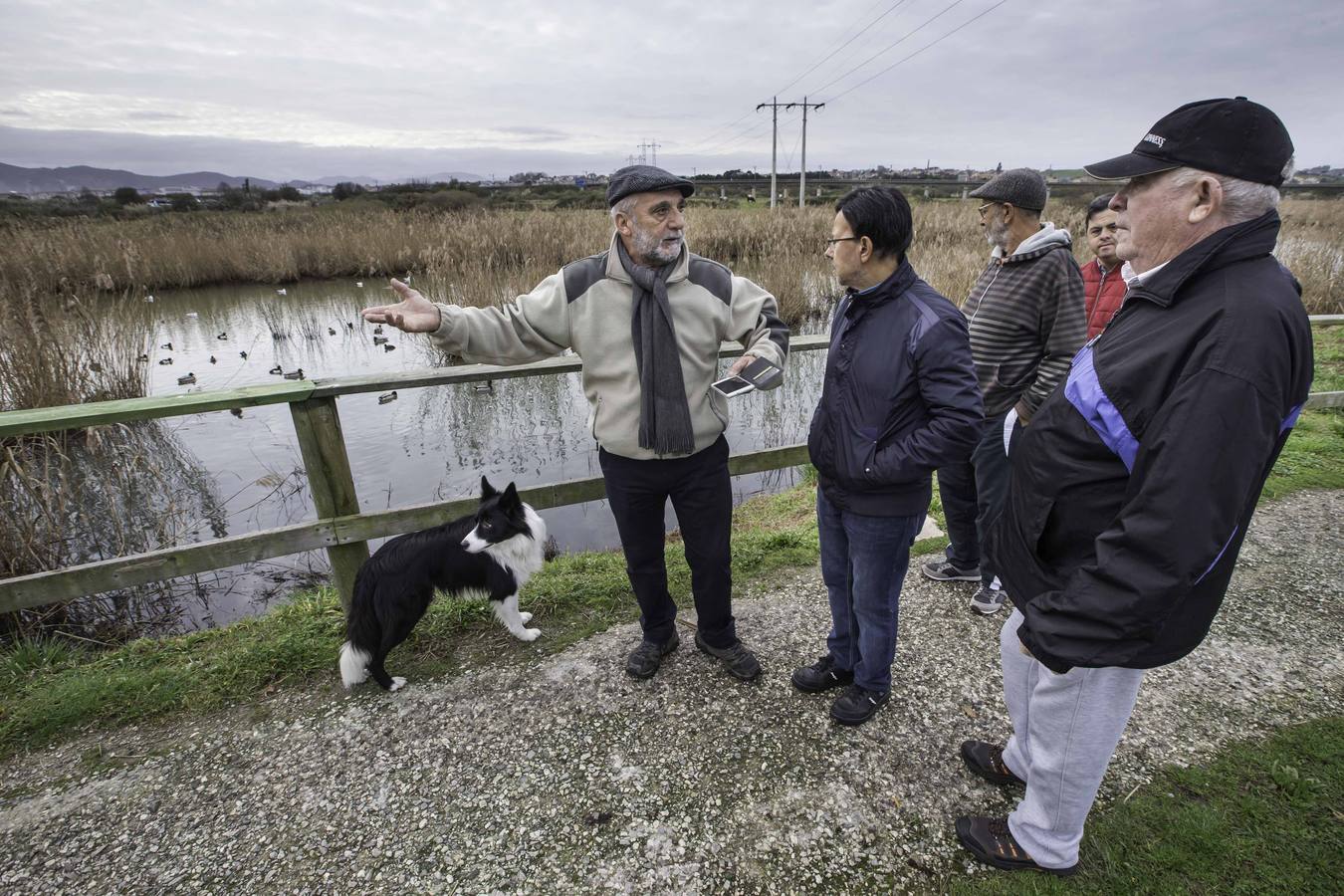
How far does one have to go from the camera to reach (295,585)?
5090 millimetres

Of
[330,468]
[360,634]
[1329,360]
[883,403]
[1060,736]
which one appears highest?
[883,403]

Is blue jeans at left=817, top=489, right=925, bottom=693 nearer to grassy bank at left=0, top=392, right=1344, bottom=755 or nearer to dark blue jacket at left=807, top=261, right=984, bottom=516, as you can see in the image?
dark blue jacket at left=807, top=261, right=984, bottom=516

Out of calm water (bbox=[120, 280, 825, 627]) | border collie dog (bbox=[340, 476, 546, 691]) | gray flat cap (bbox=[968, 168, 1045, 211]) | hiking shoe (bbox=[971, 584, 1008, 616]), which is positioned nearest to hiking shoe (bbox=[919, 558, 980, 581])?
hiking shoe (bbox=[971, 584, 1008, 616])

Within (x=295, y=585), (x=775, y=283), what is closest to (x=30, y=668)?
(x=295, y=585)

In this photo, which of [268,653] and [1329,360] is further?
[1329,360]

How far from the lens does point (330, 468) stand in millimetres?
3021

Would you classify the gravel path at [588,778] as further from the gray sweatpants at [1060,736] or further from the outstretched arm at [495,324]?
the outstretched arm at [495,324]

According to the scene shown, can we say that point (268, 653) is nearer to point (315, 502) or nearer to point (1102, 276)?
point (315, 502)

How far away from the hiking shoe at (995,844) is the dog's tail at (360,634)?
2.54 m

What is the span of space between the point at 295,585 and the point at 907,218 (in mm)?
5355

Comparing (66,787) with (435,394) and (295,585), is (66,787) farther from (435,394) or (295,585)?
(435,394)

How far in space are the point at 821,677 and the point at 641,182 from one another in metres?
2.32

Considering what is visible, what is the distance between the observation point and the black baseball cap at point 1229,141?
50.1 inches

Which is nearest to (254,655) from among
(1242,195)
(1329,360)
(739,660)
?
(739,660)
